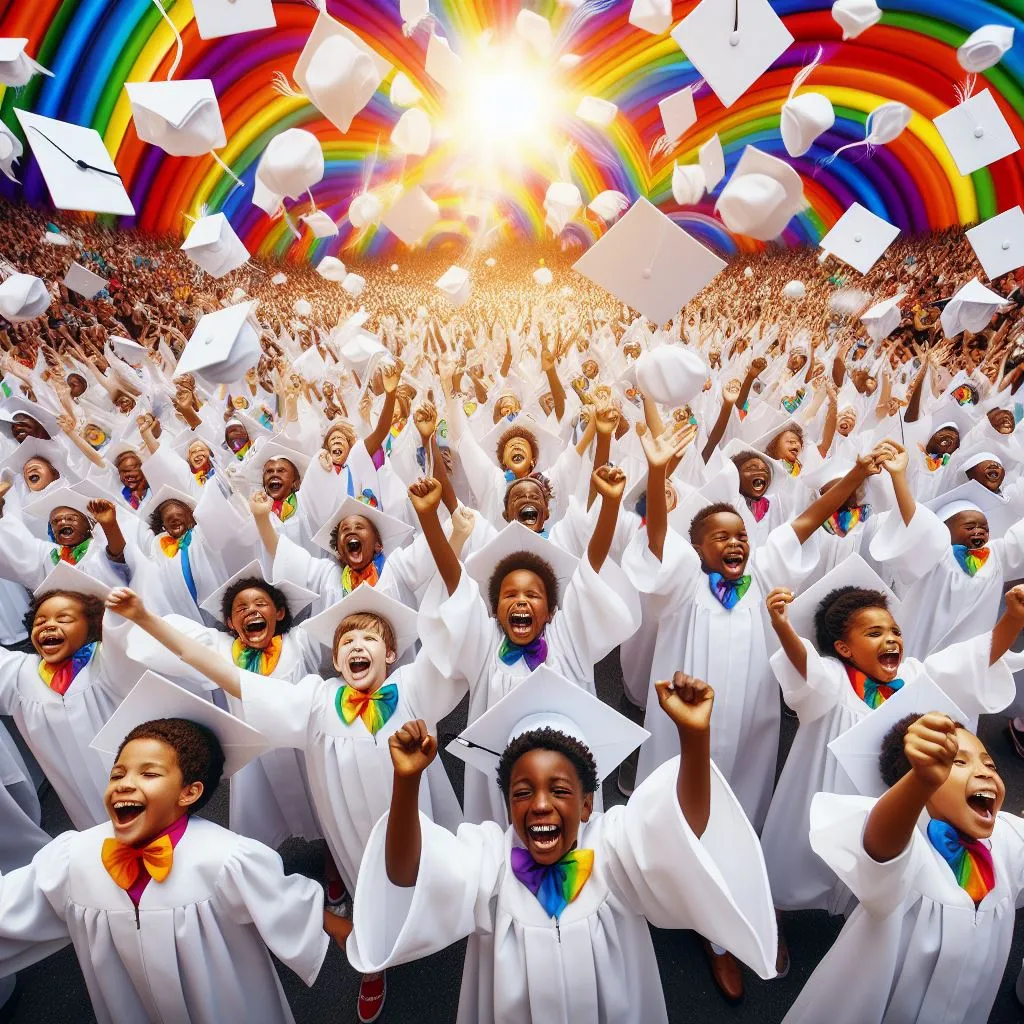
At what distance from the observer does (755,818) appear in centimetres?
264

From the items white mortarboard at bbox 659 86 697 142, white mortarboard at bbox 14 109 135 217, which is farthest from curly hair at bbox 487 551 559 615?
white mortarboard at bbox 659 86 697 142

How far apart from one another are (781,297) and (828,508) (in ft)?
46.1

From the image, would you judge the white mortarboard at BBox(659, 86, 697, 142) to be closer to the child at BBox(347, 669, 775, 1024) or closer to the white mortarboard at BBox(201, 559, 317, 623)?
the white mortarboard at BBox(201, 559, 317, 623)

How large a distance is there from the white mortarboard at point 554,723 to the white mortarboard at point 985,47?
6.89 metres

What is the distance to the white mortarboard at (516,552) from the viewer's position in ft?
Result: 7.45

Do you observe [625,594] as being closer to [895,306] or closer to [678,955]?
[678,955]

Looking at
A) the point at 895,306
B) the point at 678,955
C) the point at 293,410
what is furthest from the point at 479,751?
the point at 895,306

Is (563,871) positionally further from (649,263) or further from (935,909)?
(649,263)

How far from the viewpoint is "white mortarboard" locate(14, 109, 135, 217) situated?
347 cm

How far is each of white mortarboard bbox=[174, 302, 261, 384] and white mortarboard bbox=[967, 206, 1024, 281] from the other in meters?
5.75

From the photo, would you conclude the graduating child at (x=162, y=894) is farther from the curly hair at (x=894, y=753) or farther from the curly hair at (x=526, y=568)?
the curly hair at (x=894, y=753)

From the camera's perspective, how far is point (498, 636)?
223 cm

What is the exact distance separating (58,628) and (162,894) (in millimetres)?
1255

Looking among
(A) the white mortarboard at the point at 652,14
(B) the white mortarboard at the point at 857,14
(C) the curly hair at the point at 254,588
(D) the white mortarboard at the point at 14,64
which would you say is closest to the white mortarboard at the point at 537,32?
(A) the white mortarboard at the point at 652,14
